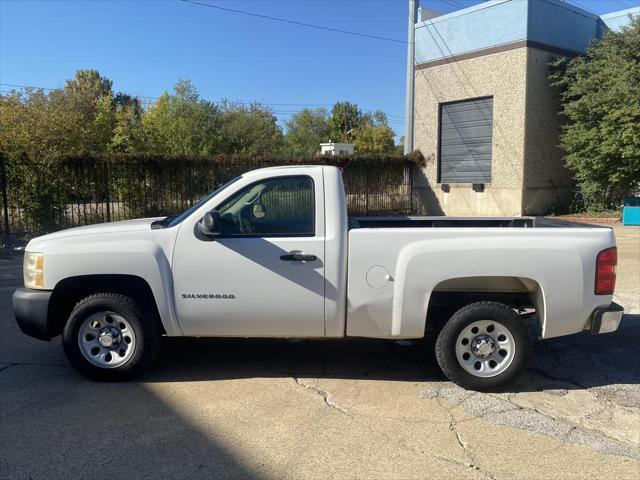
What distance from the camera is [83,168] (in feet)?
50.4

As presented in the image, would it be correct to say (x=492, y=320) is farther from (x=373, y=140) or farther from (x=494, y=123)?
(x=373, y=140)

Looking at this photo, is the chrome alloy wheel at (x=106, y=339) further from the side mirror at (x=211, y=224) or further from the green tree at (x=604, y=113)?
the green tree at (x=604, y=113)

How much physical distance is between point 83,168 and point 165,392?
12394mm

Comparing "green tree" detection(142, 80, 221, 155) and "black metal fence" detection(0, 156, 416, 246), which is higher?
"green tree" detection(142, 80, 221, 155)

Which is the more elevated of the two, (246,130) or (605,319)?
(246,130)

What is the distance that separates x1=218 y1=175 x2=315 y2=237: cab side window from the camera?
4715 mm

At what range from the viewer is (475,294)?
4.82 metres

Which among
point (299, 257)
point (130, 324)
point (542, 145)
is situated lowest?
point (130, 324)

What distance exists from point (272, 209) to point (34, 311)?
88.1 inches

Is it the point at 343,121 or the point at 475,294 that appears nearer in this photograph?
the point at 475,294

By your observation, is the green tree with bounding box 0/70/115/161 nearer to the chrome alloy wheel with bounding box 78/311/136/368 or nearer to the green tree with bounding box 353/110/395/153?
the chrome alloy wheel with bounding box 78/311/136/368

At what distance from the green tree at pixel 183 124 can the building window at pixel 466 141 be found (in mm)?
18393

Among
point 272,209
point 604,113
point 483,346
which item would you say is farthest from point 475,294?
point 604,113

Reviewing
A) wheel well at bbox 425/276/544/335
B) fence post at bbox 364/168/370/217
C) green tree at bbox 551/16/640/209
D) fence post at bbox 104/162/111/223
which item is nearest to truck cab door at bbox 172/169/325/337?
wheel well at bbox 425/276/544/335
